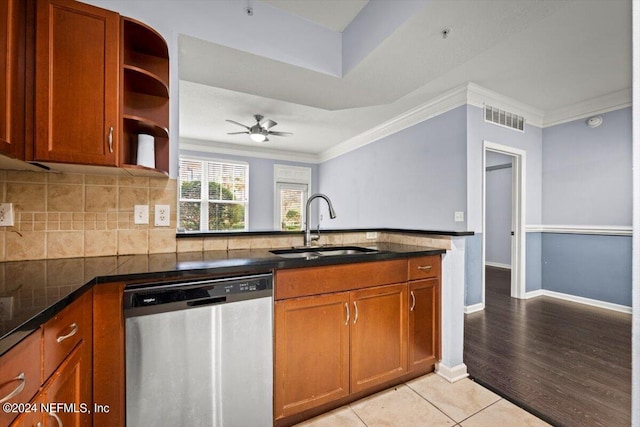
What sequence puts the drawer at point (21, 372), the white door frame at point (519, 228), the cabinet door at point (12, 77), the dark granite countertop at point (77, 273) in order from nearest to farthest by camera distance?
the drawer at point (21, 372), the dark granite countertop at point (77, 273), the cabinet door at point (12, 77), the white door frame at point (519, 228)

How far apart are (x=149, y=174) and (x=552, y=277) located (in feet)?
16.1

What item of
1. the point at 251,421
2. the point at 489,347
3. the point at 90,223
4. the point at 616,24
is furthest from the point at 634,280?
the point at 616,24

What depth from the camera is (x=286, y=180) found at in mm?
6508

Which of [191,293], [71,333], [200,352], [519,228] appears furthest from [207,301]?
[519,228]

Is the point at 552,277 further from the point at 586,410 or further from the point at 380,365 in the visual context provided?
the point at 380,365

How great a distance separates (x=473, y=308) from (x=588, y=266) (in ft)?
5.36

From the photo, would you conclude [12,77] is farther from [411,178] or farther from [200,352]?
[411,178]

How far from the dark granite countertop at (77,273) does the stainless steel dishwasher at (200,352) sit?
0.20 feet

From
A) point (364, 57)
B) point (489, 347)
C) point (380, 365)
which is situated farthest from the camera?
point (489, 347)

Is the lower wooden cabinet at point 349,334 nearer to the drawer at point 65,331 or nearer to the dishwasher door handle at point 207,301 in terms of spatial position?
the dishwasher door handle at point 207,301

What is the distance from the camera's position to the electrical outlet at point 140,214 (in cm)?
168

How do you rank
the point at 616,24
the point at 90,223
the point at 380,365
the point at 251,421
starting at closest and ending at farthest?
the point at 251,421
the point at 90,223
the point at 380,365
the point at 616,24

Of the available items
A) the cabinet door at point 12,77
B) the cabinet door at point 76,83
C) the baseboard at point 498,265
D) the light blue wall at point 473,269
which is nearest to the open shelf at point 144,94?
the cabinet door at point 76,83

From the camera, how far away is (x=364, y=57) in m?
2.01
